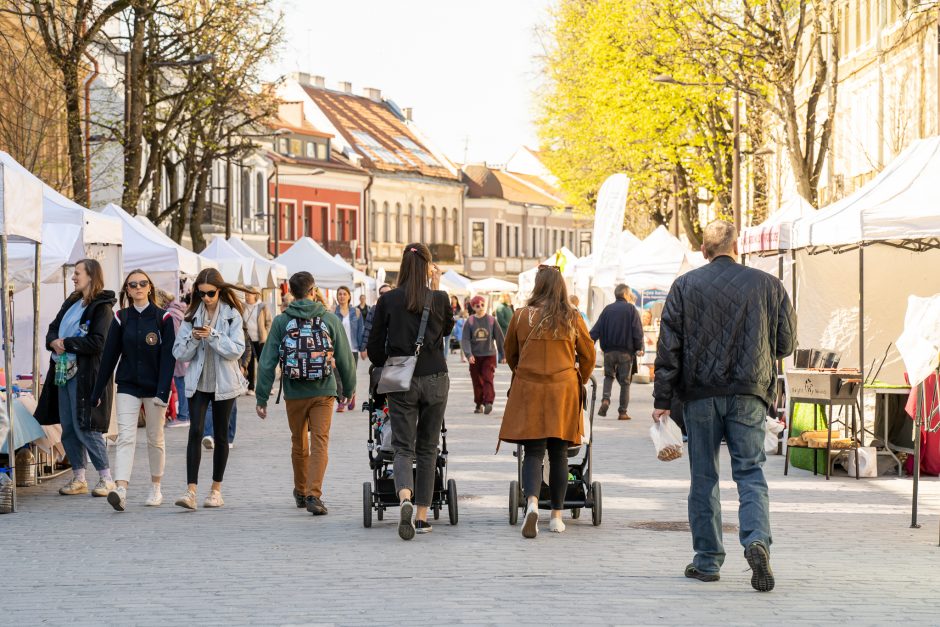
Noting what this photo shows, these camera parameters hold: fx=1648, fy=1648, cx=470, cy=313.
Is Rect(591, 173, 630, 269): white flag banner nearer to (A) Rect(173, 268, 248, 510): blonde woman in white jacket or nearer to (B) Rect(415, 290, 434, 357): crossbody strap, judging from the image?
(A) Rect(173, 268, 248, 510): blonde woman in white jacket

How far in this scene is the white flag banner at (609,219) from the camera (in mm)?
23719

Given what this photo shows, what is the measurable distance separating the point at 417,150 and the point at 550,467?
8523 centimetres

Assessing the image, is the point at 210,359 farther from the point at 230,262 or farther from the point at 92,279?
the point at 230,262

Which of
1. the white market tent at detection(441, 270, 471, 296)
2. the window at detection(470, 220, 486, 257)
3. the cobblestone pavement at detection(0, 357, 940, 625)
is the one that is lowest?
the cobblestone pavement at detection(0, 357, 940, 625)

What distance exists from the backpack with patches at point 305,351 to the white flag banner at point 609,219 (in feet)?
41.3

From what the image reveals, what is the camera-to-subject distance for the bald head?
8654 mm

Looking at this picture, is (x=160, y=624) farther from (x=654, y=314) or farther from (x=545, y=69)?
(x=545, y=69)

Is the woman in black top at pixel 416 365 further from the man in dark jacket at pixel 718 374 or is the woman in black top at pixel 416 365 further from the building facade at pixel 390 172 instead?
the building facade at pixel 390 172

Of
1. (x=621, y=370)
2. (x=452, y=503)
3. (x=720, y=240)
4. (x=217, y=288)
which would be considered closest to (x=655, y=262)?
(x=621, y=370)

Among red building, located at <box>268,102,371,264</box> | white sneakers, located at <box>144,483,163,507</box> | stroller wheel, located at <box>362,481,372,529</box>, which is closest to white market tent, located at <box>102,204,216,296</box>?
white sneakers, located at <box>144,483,163,507</box>

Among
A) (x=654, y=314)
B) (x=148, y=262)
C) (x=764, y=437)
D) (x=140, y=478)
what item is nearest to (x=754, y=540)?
(x=764, y=437)

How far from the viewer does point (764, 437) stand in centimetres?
845

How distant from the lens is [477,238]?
99250 millimetres

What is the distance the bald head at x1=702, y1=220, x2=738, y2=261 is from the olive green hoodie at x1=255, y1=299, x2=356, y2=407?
3.54 m
